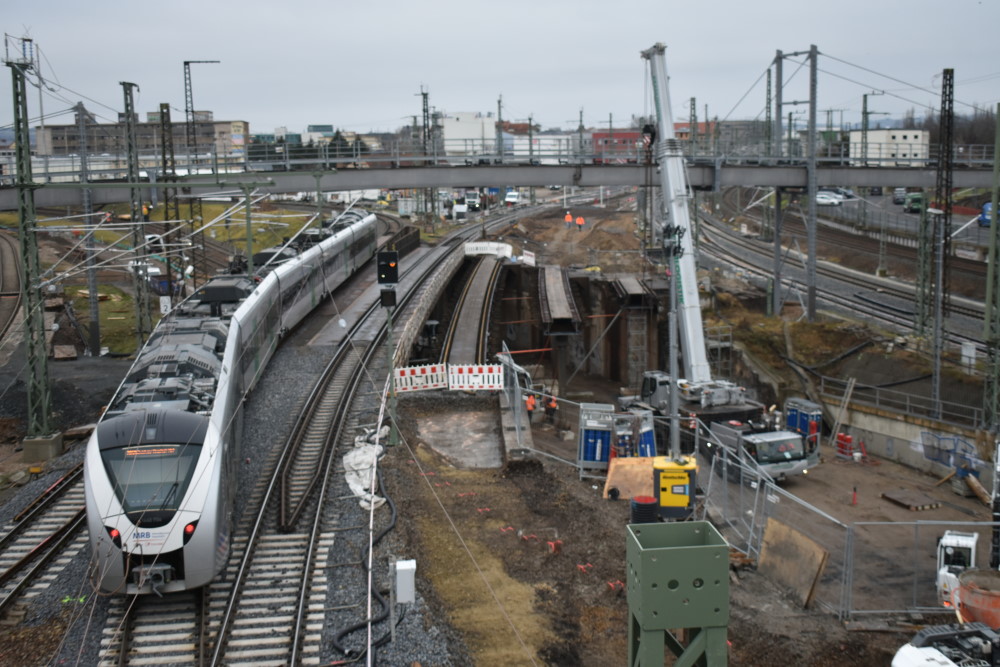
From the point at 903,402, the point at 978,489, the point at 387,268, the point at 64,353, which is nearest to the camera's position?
the point at 387,268

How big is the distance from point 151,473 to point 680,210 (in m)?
19.6

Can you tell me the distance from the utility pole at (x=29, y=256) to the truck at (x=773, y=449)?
16.1 m

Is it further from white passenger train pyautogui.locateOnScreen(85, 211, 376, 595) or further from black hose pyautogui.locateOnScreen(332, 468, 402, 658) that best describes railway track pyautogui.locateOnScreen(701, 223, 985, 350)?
white passenger train pyautogui.locateOnScreen(85, 211, 376, 595)

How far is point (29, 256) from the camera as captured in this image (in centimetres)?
1997

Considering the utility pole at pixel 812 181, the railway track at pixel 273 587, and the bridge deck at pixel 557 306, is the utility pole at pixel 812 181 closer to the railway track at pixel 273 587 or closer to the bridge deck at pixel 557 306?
the bridge deck at pixel 557 306

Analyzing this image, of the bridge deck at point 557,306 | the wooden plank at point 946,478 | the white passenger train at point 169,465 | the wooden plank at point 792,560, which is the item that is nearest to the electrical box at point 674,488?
the wooden plank at point 792,560

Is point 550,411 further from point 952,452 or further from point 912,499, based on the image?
point 952,452

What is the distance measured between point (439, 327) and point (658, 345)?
33.6 feet

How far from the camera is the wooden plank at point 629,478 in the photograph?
1833 cm

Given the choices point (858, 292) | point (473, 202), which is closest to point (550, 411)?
point (858, 292)

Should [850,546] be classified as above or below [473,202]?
below

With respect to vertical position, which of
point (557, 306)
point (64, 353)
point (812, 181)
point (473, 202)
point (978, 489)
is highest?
point (812, 181)

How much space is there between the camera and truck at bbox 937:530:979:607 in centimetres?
1461

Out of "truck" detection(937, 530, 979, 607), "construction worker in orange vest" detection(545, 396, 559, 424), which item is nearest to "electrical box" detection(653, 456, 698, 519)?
"truck" detection(937, 530, 979, 607)
